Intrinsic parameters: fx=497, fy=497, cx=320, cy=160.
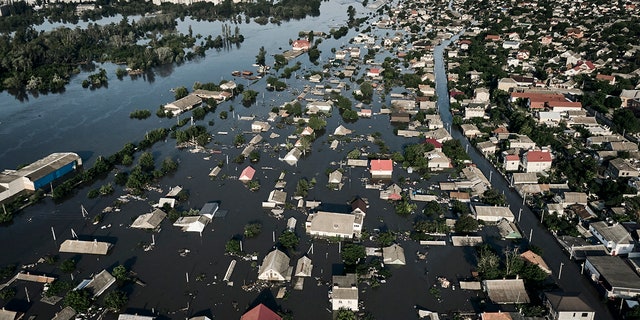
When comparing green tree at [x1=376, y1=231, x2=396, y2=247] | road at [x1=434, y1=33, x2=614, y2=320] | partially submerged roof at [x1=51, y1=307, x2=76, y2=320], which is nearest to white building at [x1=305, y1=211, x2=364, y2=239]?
green tree at [x1=376, y1=231, x2=396, y2=247]

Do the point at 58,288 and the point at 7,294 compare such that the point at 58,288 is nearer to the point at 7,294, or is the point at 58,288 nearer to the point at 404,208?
the point at 7,294

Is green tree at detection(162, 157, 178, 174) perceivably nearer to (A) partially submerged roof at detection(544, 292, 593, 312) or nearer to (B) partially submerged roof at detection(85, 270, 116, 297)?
(B) partially submerged roof at detection(85, 270, 116, 297)

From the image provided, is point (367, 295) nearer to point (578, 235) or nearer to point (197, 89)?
point (578, 235)

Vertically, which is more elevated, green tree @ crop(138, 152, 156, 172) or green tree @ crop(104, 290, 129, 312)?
green tree @ crop(138, 152, 156, 172)

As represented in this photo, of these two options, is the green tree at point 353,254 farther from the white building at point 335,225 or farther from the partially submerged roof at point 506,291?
the partially submerged roof at point 506,291

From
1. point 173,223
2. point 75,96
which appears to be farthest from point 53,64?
point 173,223

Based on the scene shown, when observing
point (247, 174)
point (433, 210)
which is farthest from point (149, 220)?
point (433, 210)
